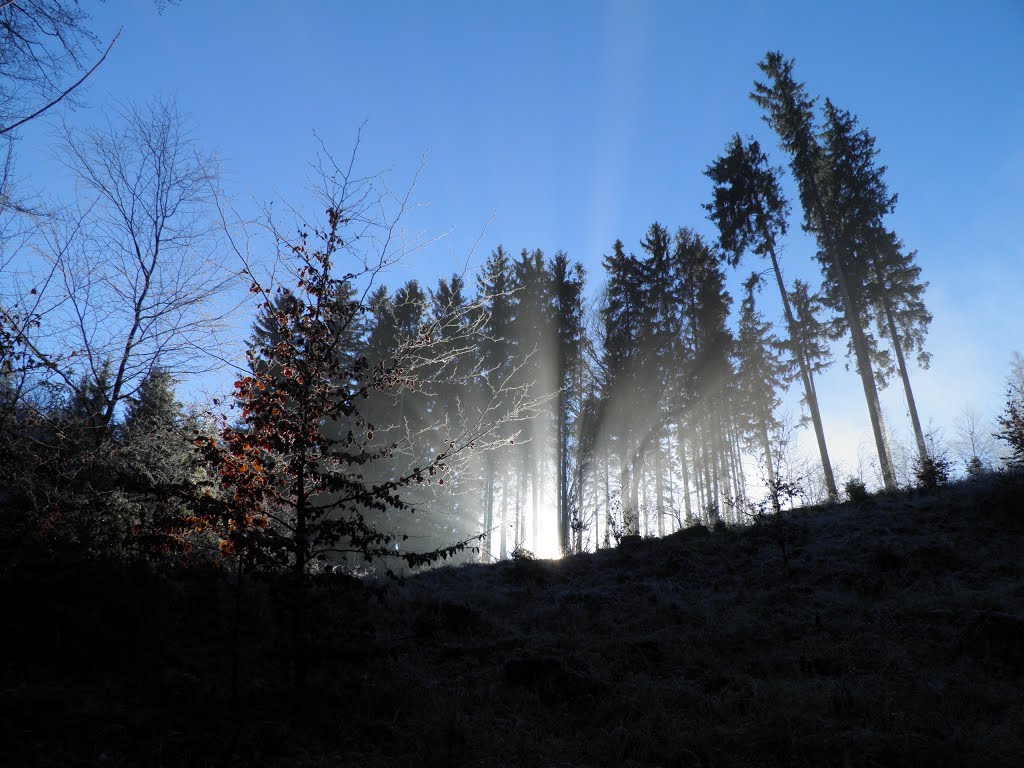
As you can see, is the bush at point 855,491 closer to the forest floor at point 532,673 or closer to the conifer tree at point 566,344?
the forest floor at point 532,673

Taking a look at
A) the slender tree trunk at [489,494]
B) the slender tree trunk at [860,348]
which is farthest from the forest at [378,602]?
the slender tree trunk at [489,494]

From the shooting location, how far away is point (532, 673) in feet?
18.8

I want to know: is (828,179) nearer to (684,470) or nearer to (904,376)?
(904,376)

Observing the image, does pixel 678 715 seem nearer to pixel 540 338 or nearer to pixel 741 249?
pixel 540 338

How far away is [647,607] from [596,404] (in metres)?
12.6

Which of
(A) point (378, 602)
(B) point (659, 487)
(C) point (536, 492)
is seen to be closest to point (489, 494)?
(C) point (536, 492)

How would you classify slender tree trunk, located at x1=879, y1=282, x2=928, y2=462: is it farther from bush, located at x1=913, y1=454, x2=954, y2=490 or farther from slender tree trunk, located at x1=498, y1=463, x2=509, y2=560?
slender tree trunk, located at x1=498, y1=463, x2=509, y2=560

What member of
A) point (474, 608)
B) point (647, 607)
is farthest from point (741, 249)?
point (474, 608)

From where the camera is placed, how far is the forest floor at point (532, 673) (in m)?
3.99

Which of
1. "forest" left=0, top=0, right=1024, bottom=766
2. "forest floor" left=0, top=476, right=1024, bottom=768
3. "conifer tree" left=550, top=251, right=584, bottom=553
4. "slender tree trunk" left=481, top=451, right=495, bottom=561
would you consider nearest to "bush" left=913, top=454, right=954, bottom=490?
"forest" left=0, top=0, right=1024, bottom=766

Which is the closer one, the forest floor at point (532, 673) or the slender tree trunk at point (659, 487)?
the forest floor at point (532, 673)

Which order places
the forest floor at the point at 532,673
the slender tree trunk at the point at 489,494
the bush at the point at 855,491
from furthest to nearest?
the slender tree trunk at the point at 489,494
the bush at the point at 855,491
the forest floor at the point at 532,673

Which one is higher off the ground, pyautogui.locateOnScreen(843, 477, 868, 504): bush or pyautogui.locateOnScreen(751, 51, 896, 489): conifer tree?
pyautogui.locateOnScreen(751, 51, 896, 489): conifer tree

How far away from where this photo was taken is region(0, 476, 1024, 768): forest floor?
3.99m
